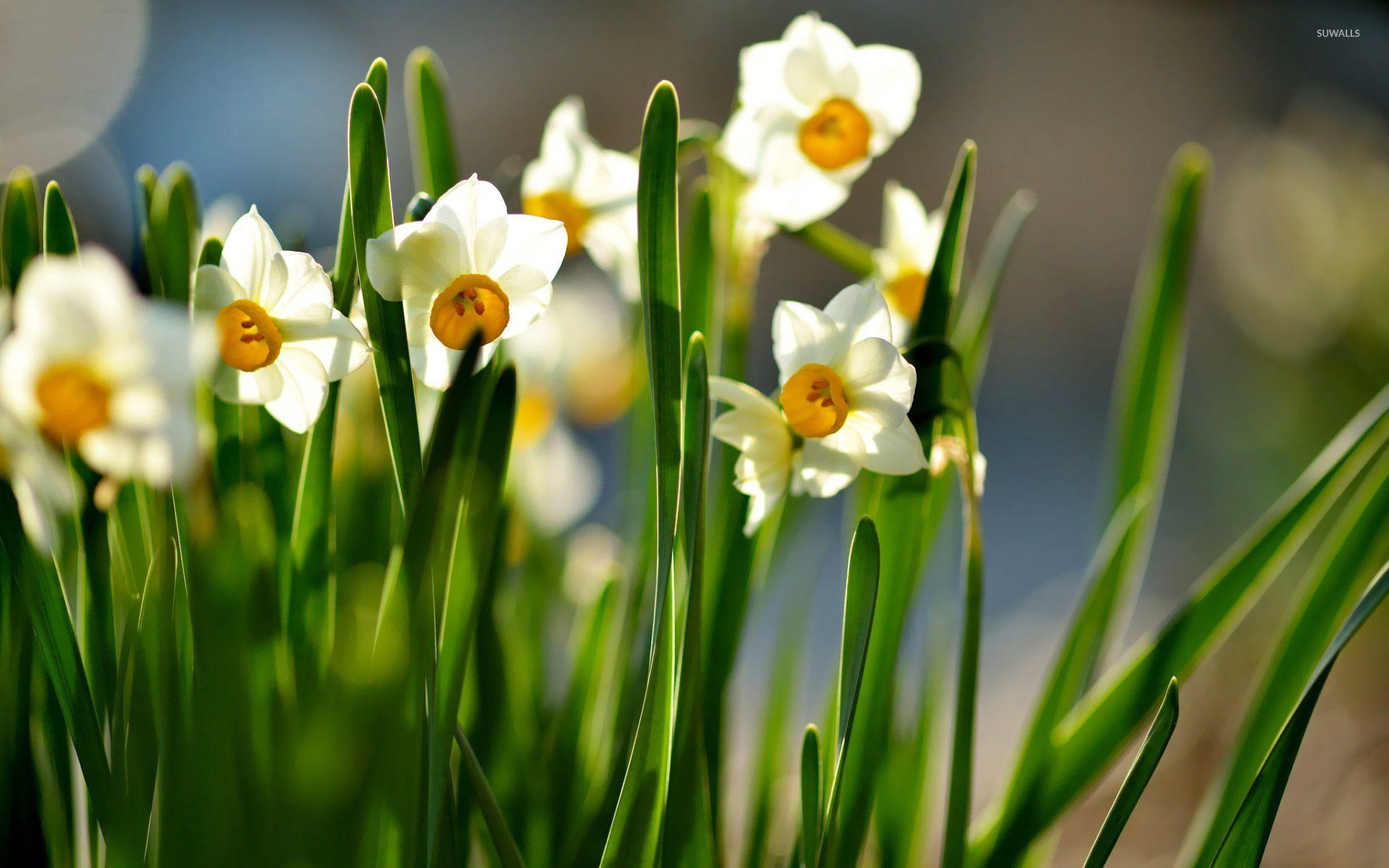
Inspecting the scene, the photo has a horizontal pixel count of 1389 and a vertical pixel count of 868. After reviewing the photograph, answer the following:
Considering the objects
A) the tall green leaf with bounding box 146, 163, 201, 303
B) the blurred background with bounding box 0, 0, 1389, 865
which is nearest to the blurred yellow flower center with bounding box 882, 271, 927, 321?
the tall green leaf with bounding box 146, 163, 201, 303

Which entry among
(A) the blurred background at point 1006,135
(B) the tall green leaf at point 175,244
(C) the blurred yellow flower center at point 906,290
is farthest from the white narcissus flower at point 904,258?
(A) the blurred background at point 1006,135

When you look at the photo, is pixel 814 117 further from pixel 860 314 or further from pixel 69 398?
pixel 69 398

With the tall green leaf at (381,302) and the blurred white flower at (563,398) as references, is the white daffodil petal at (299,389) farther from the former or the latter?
the blurred white flower at (563,398)

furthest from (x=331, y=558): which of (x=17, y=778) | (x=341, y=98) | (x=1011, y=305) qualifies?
(x=1011, y=305)

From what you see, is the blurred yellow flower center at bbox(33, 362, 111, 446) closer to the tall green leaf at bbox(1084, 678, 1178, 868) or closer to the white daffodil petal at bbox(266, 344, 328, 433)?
the white daffodil petal at bbox(266, 344, 328, 433)

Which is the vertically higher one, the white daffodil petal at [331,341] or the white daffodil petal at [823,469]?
the white daffodil petal at [331,341]

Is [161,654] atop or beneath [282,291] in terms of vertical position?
beneath

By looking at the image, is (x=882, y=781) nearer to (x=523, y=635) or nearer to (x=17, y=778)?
(x=523, y=635)
